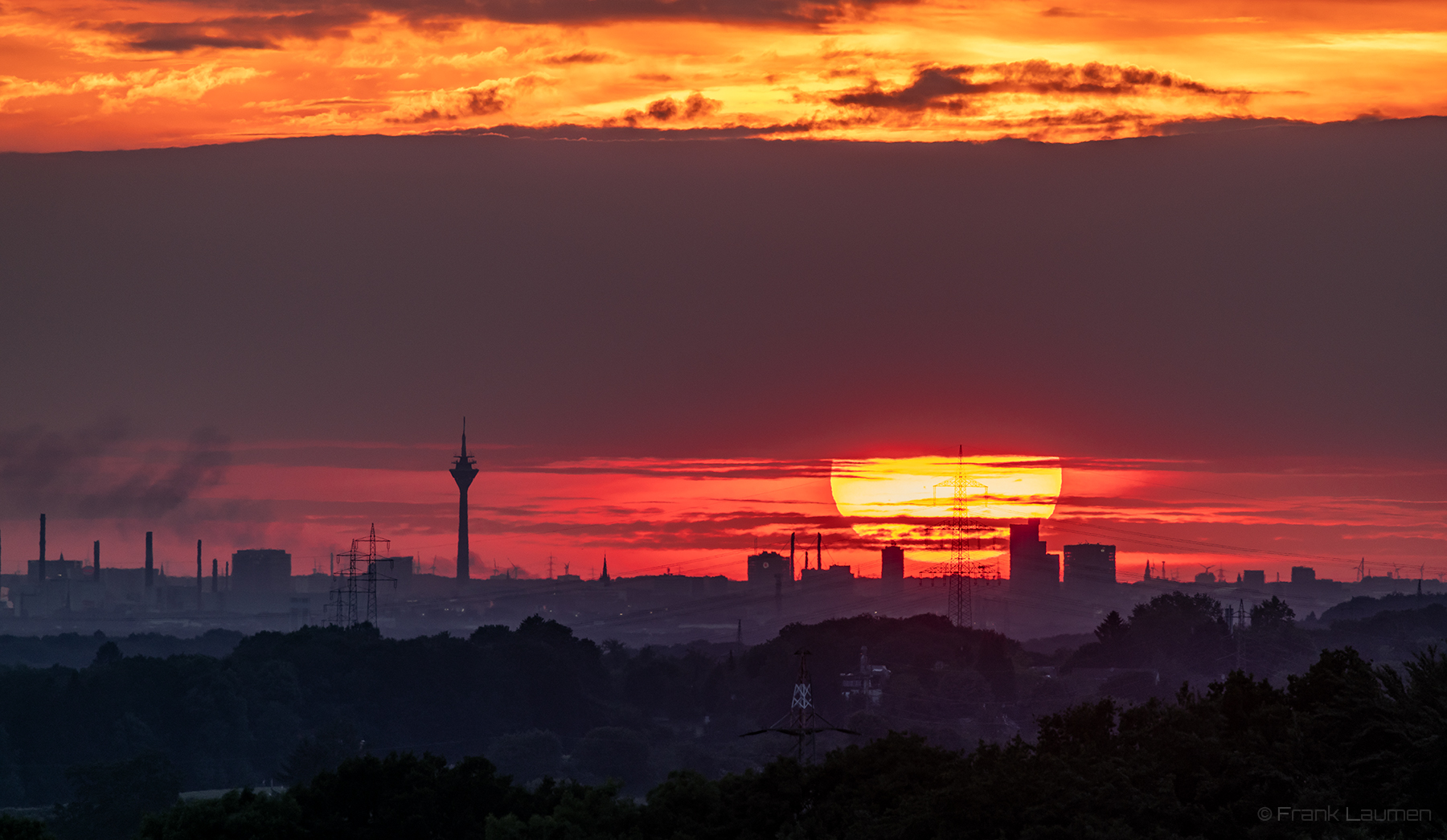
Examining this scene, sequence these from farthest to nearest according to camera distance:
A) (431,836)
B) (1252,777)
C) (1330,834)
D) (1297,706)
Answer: (431,836)
(1297,706)
(1252,777)
(1330,834)

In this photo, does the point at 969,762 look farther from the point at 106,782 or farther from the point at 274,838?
the point at 106,782

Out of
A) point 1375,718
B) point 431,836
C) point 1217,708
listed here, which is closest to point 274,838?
point 431,836

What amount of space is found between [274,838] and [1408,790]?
46498 mm

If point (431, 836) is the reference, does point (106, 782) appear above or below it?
below

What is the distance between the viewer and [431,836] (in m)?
84.7

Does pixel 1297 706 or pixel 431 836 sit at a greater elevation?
pixel 1297 706

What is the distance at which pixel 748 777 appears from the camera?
77188mm

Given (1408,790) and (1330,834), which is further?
(1408,790)

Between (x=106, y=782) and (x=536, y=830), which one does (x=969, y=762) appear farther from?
(x=106, y=782)

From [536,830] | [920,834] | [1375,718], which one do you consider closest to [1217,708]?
[1375,718]

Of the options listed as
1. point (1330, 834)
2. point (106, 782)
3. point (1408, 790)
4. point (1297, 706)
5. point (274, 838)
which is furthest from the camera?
point (106, 782)

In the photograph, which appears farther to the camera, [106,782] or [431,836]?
[106,782]

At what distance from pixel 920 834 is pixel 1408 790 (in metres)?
17.5

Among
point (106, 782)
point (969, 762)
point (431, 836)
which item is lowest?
point (106, 782)
